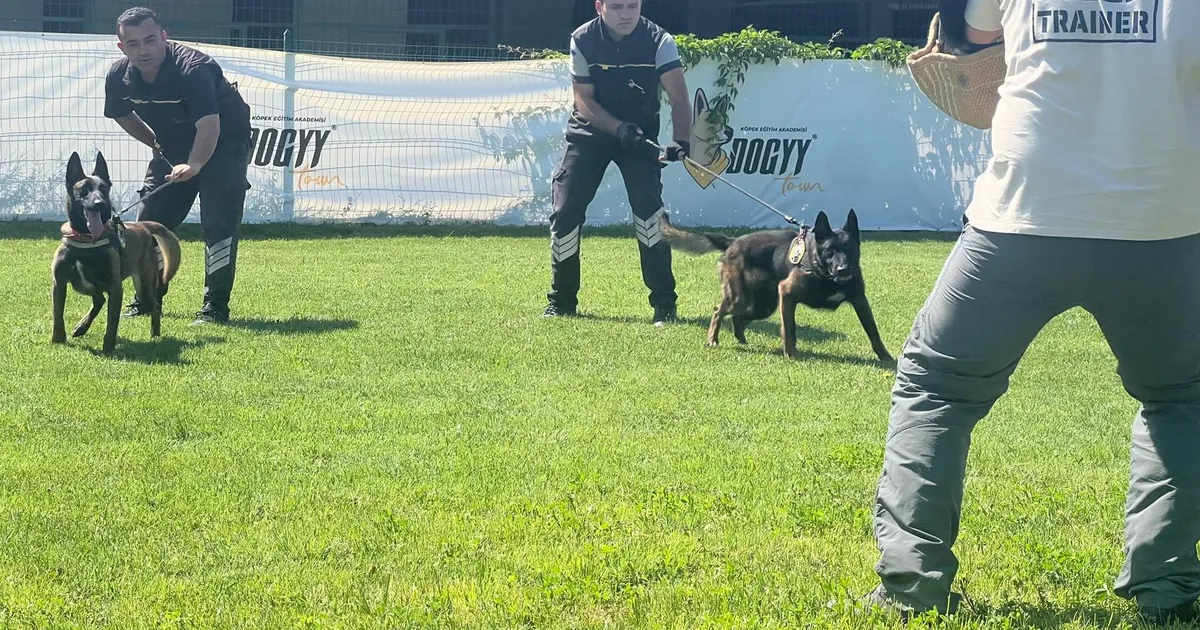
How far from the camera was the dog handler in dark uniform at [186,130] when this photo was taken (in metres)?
7.94

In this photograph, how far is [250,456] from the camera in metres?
4.80

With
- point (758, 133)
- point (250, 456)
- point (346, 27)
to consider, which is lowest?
point (250, 456)

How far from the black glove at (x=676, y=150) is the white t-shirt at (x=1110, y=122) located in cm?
549

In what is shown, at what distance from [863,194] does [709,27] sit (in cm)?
609

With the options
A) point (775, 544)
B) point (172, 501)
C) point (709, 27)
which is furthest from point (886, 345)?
point (709, 27)

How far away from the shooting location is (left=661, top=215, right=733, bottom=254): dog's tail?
8.31 m

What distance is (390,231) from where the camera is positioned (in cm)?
1468

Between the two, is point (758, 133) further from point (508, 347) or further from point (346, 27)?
point (508, 347)

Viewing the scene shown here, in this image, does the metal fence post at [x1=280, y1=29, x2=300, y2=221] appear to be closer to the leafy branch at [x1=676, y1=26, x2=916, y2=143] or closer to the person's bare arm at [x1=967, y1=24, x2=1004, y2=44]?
the leafy branch at [x1=676, y1=26, x2=916, y2=143]

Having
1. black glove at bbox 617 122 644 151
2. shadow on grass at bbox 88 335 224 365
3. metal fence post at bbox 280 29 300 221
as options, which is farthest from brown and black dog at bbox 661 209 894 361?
metal fence post at bbox 280 29 300 221

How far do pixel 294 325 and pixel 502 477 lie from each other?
4039 mm

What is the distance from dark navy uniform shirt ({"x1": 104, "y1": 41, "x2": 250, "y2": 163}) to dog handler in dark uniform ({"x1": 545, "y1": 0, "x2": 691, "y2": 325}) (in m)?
2.25

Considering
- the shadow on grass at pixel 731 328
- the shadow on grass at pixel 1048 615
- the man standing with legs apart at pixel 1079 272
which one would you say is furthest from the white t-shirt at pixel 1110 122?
the shadow on grass at pixel 731 328

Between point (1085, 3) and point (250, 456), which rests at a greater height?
point (1085, 3)
